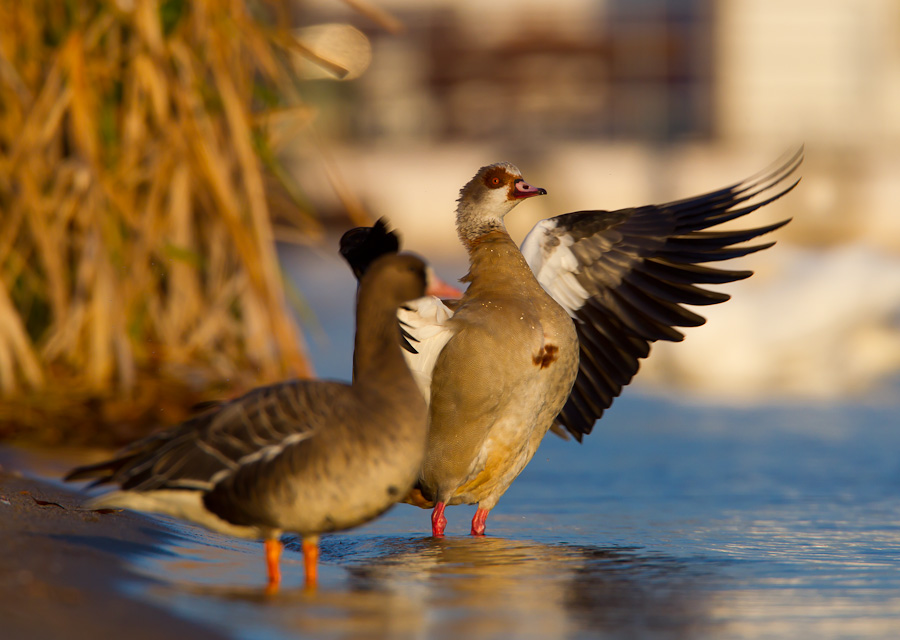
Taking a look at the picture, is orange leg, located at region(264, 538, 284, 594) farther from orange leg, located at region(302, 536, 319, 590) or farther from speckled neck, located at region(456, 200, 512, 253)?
speckled neck, located at region(456, 200, 512, 253)

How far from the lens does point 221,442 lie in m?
3.38

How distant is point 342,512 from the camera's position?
328cm

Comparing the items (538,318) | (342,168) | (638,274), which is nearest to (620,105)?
(342,168)

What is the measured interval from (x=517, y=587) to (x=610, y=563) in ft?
1.75

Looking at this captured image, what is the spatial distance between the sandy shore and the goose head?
177 centimetres

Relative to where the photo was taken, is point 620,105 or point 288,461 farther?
point 620,105

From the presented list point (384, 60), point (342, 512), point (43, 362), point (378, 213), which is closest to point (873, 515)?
point (342, 512)

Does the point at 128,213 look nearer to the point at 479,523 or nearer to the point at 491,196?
the point at 491,196

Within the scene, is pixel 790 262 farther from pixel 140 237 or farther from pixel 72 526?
pixel 72 526

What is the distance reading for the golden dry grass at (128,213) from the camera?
5.59 metres

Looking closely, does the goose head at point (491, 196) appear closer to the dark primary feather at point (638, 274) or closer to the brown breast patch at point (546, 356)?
the dark primary feather at point (638, 274)

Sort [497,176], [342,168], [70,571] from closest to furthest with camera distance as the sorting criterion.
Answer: [70,571] < [497,176] < [342,168]

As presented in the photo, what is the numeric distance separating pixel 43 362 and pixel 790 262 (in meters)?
8.69

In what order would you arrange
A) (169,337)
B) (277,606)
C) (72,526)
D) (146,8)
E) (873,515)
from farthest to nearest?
(169,337) < (146,8) < (873,515) < (72,526) < (277,606)
